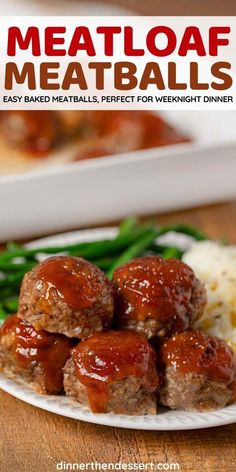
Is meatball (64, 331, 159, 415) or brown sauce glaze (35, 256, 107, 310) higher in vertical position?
brown sauce glaze (35, 256, 107, 310)

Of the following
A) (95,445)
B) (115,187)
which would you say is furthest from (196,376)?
(115,187)

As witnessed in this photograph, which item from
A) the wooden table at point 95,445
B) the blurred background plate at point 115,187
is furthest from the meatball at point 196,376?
the blurred background plate at point 115,187

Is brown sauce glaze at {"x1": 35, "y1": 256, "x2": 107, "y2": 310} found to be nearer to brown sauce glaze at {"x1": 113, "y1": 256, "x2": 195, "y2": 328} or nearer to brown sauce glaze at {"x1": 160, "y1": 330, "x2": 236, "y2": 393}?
brown sauce glaze at {"x1": 113, "y1": 256, "x2": 195, "y2": 328}

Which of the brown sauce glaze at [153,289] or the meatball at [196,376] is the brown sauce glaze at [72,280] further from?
the meatball at [196,376]

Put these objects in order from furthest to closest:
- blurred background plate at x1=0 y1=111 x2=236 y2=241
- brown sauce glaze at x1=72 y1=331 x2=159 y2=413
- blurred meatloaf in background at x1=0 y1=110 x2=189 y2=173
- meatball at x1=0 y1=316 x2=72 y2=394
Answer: blurred meatloaf in background at x1=0 y1=110 x2=189 y2=173 < blurred background plate at x1=0 y1=111 x2=236 y2=241 < meatball at x1=0 y1=316 x2=72 y2=394 < brown sauce glaze at x1=72 y1=331 x2=159 y2=413

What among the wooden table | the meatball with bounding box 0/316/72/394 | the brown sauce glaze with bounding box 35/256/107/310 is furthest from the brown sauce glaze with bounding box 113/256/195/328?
the wooden table

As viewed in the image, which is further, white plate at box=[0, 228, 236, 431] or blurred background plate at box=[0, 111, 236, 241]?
blurred background plate at box=[0, 111, 236, 241]

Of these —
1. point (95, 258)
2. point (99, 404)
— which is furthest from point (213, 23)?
point (99, 404)
